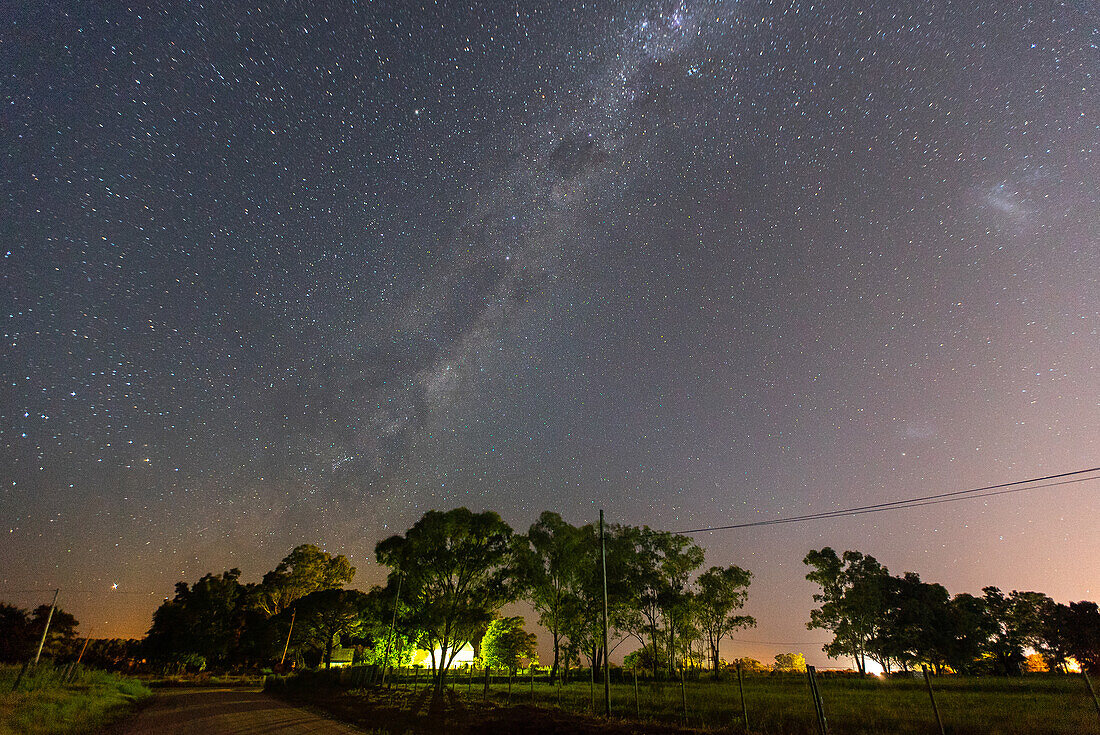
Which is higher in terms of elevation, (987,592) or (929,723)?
(987,592)

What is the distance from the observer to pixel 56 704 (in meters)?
20.0

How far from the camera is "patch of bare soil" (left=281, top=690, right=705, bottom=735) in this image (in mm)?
18594

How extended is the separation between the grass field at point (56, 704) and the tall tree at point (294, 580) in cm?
2958

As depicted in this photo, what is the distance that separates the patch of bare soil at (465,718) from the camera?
1859 centimetres

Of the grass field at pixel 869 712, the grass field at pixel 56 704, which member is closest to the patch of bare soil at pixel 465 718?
the grass field at pixel 869 712

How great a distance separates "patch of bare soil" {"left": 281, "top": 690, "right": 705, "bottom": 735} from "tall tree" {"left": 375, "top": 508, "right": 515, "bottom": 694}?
3512 millimetres

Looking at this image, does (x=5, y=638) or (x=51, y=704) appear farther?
(x=5, y=638)

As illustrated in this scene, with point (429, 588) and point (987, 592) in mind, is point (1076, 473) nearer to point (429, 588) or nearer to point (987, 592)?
A: point (429, 588)

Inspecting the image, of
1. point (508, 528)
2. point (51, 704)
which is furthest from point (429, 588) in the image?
point (51, 704)

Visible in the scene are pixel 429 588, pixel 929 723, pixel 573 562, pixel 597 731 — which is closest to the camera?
pixel 597 731

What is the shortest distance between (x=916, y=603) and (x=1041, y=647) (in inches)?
862

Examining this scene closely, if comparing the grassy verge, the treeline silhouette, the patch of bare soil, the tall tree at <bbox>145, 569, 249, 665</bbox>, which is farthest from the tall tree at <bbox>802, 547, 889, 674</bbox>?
the tall tree at <bbox>145, 569, 249, 665</bbox>

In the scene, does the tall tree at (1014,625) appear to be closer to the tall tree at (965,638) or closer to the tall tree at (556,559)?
the tall tree at (965,638)

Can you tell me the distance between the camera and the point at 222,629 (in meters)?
62.9
